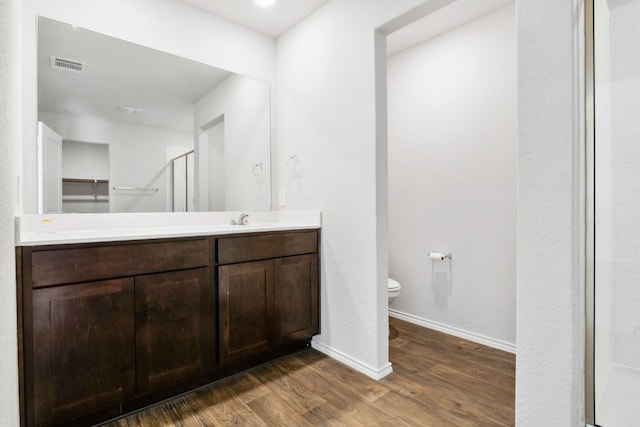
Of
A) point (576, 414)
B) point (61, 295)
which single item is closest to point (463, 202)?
point (576, 414)

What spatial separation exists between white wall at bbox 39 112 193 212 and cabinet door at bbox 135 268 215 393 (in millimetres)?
696

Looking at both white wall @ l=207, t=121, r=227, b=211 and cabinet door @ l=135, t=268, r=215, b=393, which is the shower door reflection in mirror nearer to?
cabinet door @ l=135, t=268, r=215, b=393

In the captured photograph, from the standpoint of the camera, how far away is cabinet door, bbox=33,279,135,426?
1.33 metres

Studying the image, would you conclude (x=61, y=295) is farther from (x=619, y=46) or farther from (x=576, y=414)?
(x=619, y=46)

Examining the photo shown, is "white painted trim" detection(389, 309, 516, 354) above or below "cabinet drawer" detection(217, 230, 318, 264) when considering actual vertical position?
below

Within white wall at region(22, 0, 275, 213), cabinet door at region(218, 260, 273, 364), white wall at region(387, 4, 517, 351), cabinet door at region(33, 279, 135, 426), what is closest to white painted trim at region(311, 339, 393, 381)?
cabinet door at region(218, 260, 273, 364)

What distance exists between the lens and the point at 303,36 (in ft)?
8.09

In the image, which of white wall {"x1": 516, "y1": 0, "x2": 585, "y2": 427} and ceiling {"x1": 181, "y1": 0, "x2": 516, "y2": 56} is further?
ceiling {"x1": 181, "y1": 0, "x2": 516, "y2": 56}

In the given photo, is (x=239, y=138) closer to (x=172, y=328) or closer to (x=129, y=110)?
(x=129, y=110)

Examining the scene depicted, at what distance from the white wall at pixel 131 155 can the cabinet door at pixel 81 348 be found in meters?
0.73

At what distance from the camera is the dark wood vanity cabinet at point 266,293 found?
1872 millimetres

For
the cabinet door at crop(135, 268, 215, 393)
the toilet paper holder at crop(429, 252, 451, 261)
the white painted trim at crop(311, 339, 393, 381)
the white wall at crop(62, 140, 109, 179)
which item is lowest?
the white painted trim at crop(311, 339, 393, 381)

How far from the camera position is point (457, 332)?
2568mm

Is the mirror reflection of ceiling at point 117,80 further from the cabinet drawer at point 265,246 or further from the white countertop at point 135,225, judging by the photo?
the cabinet drawer at point 265,246
